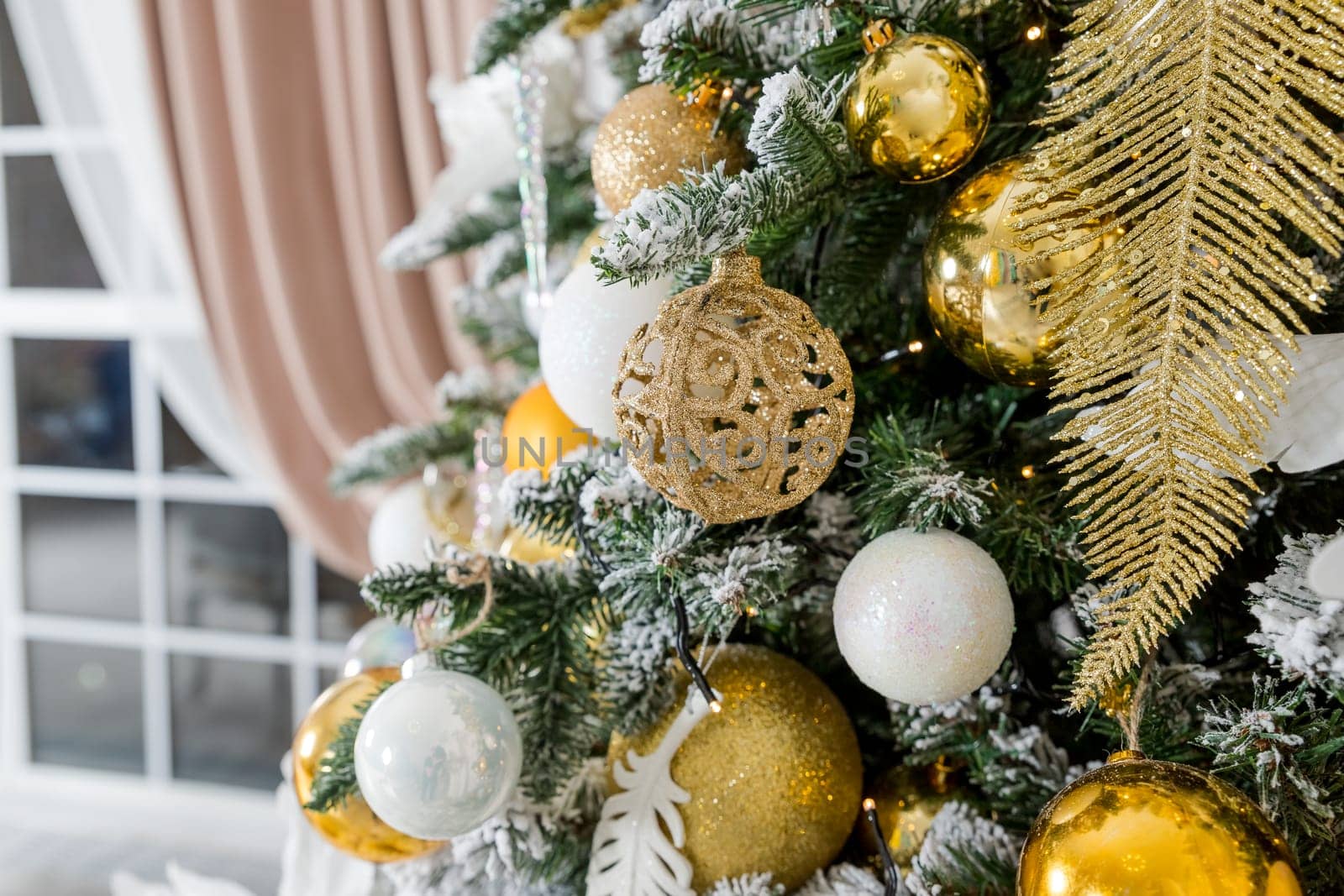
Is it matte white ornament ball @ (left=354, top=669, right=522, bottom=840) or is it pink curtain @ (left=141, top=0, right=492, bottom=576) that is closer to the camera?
matte white ornament ball @ (left=354, top=669, right=522, bottom=840)

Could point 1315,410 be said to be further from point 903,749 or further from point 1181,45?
point 903,749

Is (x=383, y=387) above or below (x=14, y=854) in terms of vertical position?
above

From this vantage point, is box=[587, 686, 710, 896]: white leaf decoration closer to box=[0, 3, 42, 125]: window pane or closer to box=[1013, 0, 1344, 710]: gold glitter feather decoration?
box=[1013, 0, 1344, 710]: gold glitter feather decoration

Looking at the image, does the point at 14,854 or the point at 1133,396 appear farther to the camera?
the point at 14,854

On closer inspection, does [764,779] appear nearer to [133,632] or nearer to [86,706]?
[133,632]

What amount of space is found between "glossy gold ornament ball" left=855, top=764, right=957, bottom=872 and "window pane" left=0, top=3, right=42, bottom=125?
163 centimetres

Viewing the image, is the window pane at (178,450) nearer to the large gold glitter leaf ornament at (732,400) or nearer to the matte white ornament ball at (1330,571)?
the large gold glitter leaf ornament at (732,400)

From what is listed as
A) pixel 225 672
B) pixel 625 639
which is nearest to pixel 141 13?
pixel 225 672

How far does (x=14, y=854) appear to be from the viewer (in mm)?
1483

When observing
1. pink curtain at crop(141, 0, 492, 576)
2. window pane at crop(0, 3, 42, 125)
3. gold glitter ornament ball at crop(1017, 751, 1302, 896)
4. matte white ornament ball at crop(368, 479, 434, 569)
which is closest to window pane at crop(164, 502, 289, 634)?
pink curtain at crop(141, 0, 492, 576)

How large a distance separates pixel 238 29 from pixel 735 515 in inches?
41.9

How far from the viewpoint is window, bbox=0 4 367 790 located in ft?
5.05

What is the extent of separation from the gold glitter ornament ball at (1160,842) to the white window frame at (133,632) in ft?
4.33

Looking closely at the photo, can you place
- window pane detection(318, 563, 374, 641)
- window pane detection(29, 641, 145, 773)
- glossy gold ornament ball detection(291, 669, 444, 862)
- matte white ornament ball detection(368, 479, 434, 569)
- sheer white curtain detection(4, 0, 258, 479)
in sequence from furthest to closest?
window pane detection(29, 641, 145, 773), window pane detection(318, 563, 374, 641), sheer white curtain detection(4, 0, 258, 479), matte white ornament ball detection(368, 479, 434, 569), glossy gold ornament ball detection(291, 669, 444, 862)
